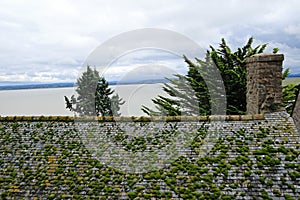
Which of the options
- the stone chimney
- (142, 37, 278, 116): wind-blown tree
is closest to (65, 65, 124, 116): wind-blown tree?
(142, 37, 278, 116): wind-blown tree

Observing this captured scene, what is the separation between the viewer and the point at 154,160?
8.66 m

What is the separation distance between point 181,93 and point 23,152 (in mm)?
17687

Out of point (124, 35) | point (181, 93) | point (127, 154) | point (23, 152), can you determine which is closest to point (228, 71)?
point (181, 93)

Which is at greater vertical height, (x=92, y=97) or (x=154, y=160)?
(x=92, y=97)

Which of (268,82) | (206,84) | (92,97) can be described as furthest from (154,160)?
(92,97)

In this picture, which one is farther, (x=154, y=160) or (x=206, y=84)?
(x=206, y=84)

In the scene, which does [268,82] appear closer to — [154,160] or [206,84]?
[154,160]

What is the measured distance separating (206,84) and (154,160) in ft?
54.1

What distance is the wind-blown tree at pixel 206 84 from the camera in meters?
23.7

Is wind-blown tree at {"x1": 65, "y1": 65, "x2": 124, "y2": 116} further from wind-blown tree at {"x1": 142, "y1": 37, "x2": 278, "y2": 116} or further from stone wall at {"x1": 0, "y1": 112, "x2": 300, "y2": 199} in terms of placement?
stone wall at {"x1": 0, "y1": 112, "x2": 300, "y2": 199}

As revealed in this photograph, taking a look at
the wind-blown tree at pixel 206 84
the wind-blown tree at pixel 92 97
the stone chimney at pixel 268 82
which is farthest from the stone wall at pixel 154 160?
the wind-blown tree at pixel 92 97

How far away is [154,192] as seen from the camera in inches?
295

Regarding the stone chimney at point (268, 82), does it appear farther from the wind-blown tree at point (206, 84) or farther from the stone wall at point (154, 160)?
the wind-blown tree at point (206, 84)

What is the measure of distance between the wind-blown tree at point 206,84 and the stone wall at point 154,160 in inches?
541
